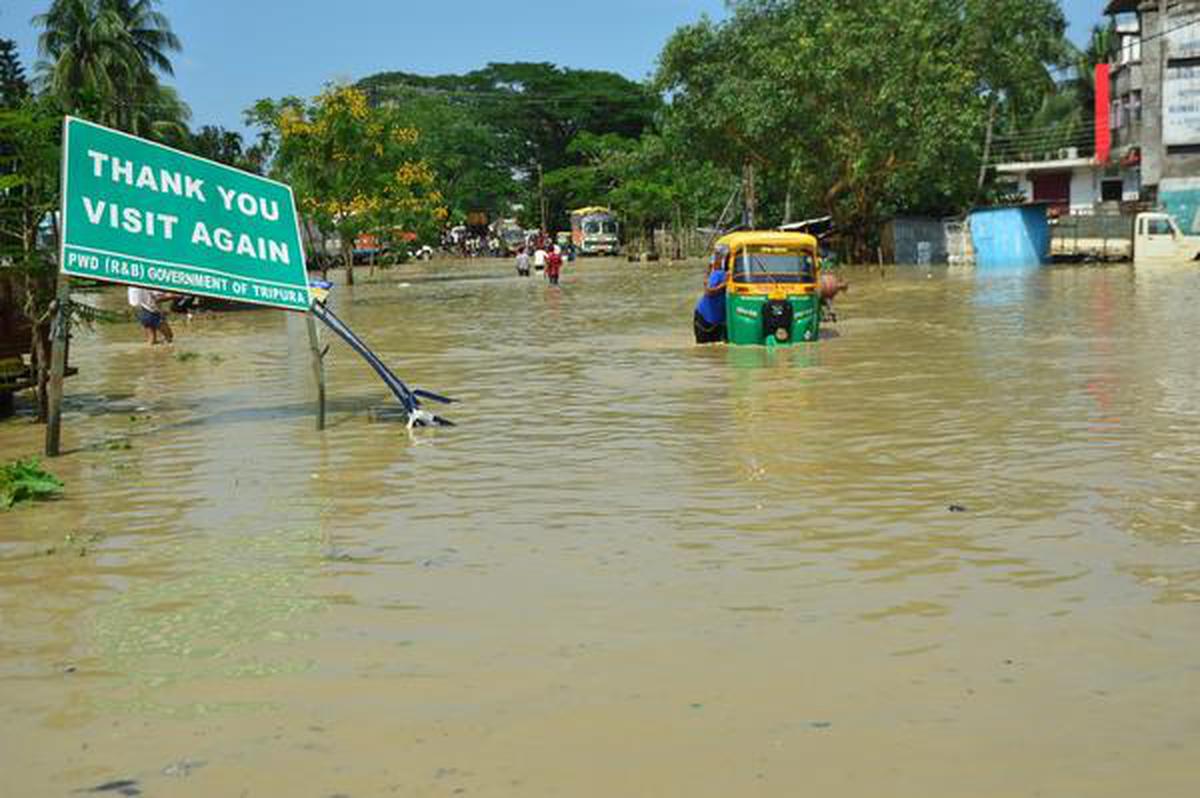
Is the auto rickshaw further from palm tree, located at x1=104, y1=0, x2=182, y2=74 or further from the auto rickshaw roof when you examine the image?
palm tree, located at x1=104, y1=0, x2=182, y2=74

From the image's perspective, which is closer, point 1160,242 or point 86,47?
point 1160,242

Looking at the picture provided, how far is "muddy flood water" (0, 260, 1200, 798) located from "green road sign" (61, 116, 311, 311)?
1.41 metres

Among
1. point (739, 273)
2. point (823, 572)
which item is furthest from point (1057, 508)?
point (739, 273)

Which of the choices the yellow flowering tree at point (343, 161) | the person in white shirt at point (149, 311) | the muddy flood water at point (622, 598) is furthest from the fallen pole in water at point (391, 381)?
the yellow flowering tree at point (343, 161)

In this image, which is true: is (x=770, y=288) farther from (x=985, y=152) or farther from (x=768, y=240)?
(x=985, y=152)

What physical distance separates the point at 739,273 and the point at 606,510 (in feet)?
39.0

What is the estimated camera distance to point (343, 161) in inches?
1742

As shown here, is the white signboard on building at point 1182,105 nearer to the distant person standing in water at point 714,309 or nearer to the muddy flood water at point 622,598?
the distant person standing in water at point 714,309

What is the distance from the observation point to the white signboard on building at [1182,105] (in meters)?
51.2

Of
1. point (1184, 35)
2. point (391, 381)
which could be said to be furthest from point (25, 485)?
point (1184, 35)

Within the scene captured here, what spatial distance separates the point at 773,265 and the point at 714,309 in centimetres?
116

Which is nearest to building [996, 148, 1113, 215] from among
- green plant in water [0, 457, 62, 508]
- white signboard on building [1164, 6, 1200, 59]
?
white signboard on building [1164, 6, 1200, 59]

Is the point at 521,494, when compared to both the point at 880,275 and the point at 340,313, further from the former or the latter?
the point at 880,275

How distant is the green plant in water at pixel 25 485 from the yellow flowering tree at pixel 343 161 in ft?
116
